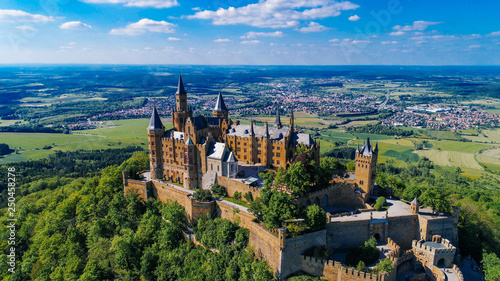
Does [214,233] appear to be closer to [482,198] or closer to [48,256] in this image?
[48,256]

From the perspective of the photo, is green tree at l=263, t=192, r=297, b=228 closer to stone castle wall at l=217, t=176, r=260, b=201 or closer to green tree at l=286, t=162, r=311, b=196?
green tree at l=286, t=162, r=311, b=196

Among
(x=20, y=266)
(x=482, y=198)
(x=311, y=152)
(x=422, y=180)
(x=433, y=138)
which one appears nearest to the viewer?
(x=20, y=266)

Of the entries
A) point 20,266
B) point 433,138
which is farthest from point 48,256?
point 433,138

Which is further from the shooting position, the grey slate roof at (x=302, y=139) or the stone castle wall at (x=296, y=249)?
the grey slate roof at (x=302, y=139)

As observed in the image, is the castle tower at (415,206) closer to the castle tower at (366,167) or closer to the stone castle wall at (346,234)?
the castle tower at (366,167)

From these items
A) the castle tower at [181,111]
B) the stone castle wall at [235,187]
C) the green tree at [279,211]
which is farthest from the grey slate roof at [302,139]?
the castle tower at [181,111]

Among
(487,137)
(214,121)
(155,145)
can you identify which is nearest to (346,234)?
(214,121)

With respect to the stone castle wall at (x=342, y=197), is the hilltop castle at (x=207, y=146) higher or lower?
higher

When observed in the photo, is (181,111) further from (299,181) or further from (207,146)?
(299,181)
